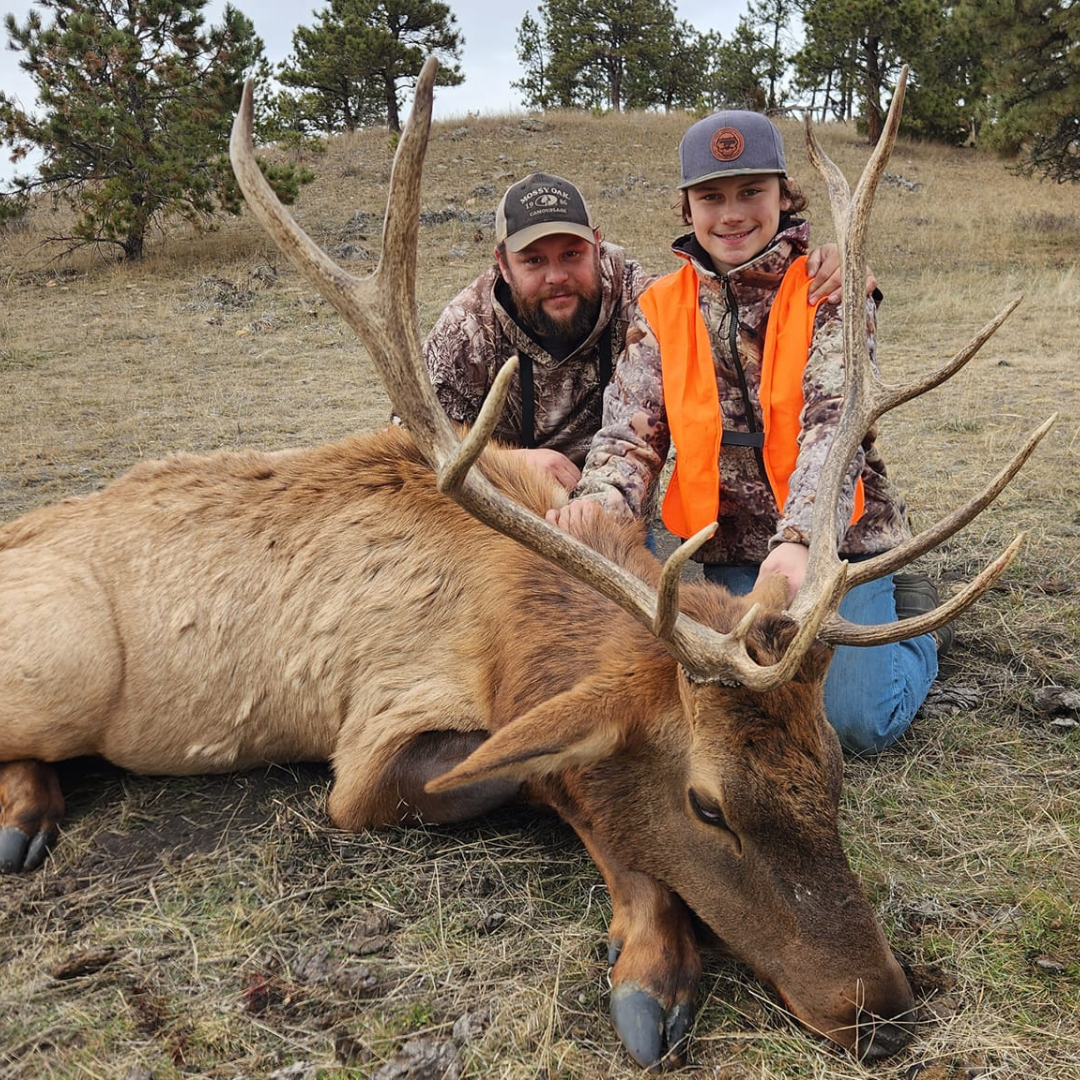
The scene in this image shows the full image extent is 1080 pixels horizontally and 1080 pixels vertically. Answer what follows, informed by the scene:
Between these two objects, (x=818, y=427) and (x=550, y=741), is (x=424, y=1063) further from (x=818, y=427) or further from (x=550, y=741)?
(x=818, y=427)

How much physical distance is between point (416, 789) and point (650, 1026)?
Result: 3.80 ft

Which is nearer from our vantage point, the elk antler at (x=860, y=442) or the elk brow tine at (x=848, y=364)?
the elk antler at (x=860, y=442)

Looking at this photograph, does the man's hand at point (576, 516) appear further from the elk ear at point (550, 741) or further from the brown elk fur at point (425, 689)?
the elk ear at point (550, 741)

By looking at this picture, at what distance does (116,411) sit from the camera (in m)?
9.73

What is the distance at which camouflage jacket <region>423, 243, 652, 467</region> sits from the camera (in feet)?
17.9

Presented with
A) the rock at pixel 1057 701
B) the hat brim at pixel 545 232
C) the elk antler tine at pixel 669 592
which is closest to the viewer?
the elk antler tine at pixel 669 592

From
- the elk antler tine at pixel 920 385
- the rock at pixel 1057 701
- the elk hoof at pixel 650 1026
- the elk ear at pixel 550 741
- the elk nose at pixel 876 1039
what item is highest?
the elk antler tine at pixel 920 385

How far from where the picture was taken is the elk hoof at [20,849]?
11.1ft

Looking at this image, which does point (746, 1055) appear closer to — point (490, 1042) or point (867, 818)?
point (490, 1042)

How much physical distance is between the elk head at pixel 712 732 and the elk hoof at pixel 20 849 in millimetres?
1833

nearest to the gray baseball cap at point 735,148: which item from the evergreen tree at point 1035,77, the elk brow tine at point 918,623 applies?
the elk brow tine at point 918,623

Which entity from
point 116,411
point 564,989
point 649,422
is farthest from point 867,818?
point 116,411

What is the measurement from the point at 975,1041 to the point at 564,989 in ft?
3.42

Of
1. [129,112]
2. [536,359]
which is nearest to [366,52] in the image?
[129,112]
